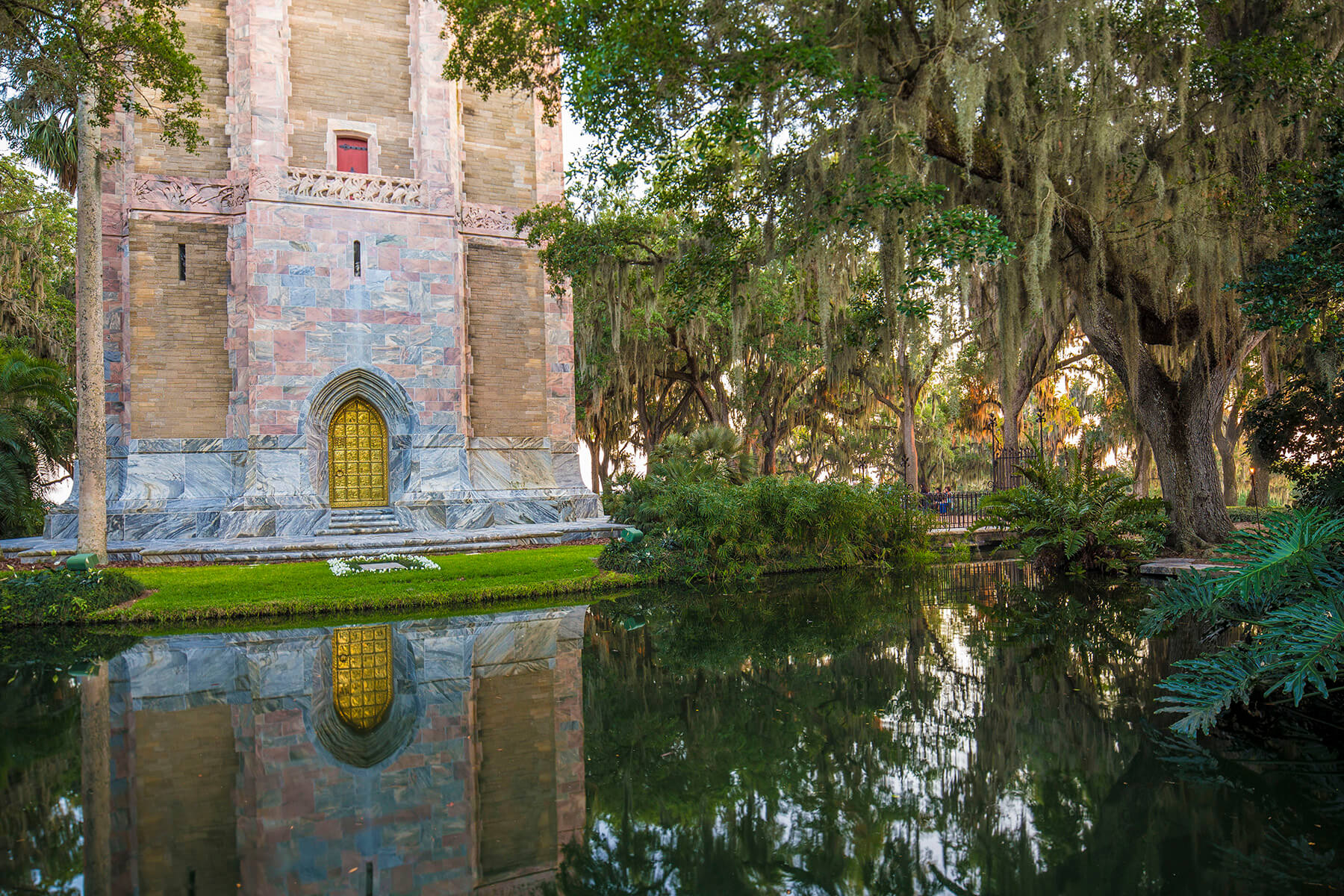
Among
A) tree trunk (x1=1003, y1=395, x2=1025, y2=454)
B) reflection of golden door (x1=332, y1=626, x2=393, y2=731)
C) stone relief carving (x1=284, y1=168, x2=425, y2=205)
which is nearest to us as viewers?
reflection of golden door (x1=332, y1=626, x2=393, y2=731)

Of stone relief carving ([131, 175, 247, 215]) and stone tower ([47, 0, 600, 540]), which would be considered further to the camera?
stone relief carving ([131, 175, 247, 215])

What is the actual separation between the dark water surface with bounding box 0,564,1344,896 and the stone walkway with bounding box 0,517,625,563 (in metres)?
6.77

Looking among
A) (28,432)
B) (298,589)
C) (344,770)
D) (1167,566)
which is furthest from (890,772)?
(28,432)

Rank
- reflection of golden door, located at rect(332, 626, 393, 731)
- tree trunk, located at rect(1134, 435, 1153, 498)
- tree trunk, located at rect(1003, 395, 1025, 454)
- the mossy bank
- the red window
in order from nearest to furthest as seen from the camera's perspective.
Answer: reflection of golden door, located at rect(332, 626, 393, 731)
the mossy bank
tree trunk, located at rect(1003, 395, 1025, 454)
the red window
tree trunk, located at rect(1134, 435, 1153, 498)

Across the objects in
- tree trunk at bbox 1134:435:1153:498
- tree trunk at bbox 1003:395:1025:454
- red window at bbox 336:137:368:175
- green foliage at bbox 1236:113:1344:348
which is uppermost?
red window at bbox 336:137:368:175

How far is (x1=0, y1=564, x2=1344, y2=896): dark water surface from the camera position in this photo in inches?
132

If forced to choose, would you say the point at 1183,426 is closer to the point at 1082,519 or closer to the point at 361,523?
the point at 1082,519

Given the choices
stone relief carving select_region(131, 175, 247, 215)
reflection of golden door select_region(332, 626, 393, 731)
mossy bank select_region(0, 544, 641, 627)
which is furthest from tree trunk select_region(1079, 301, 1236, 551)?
stone relief carving select_region(131, 175, 247, 215)

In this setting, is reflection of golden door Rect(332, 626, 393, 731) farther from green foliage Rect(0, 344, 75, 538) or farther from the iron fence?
the iron fence

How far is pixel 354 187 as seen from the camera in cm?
1812

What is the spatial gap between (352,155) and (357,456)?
22.0ft

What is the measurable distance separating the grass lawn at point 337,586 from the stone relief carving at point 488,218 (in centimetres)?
888

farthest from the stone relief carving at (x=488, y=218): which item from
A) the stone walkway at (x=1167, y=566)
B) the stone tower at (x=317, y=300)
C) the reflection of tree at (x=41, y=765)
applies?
the stone walkway at (x=1167, y=566)

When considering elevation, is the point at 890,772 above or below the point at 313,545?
below
